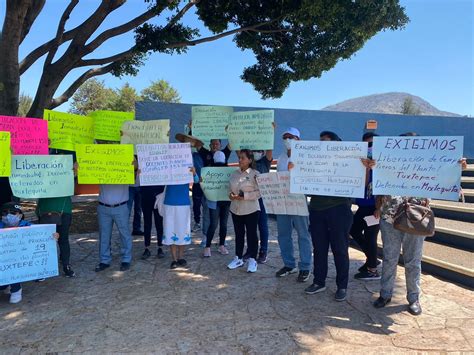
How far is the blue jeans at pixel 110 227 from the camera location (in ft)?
17.7

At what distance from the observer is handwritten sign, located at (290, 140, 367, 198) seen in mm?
4312

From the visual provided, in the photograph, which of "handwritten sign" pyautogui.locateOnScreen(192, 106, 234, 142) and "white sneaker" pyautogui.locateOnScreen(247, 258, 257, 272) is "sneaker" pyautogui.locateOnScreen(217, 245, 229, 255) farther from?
"handwritten sign" pyautogui.locateOnScreen(192, 106, 234, 142)

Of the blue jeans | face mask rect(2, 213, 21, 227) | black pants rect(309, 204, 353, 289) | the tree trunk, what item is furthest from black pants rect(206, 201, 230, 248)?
the tree trunk

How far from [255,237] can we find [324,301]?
4.56ft

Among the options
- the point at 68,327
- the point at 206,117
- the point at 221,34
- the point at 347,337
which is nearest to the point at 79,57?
the point at 221,34

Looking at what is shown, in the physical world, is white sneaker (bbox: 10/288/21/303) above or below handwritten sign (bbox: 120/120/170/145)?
below

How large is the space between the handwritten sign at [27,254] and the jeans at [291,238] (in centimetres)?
300

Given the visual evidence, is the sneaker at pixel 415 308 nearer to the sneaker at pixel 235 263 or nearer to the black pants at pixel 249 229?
the black pants at pixel 249 229

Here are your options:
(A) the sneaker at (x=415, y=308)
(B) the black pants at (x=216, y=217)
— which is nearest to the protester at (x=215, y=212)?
(B) the black pants at (x=216, y=217)

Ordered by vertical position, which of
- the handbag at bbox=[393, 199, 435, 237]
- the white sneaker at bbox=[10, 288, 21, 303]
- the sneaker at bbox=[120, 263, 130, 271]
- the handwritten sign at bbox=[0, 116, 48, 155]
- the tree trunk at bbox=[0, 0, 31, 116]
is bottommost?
the white sneaker at bbox=[10, 288, 21, 303]

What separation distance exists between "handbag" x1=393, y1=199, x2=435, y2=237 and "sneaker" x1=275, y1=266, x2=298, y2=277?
1.80m

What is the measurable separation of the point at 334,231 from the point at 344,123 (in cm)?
1673

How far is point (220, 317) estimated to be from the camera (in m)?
3.98

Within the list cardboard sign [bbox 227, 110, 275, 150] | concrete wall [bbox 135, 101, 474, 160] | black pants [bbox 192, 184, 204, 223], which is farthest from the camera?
concrete wall [bbox 135, 101, 474, 160]
